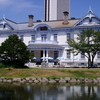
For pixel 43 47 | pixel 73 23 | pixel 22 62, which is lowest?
pixel 22 62

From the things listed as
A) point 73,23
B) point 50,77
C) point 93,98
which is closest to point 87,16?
point 73,23

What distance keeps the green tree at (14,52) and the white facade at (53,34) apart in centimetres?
956

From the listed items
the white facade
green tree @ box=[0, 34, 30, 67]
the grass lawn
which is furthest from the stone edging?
the white facade

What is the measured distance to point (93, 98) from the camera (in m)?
15.2

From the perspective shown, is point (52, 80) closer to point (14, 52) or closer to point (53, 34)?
point (14, 52)

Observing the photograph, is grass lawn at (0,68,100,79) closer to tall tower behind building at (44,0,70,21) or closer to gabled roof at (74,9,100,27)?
gabled roof at (74,9,100,27)

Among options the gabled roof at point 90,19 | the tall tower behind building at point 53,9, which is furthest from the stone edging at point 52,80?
the tall tower behind building at point 53,9

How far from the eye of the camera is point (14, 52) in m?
29.9

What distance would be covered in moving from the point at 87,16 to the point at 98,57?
26.4ft

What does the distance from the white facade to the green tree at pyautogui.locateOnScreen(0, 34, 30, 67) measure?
31.4 feet

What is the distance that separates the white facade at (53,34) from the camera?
39.4m

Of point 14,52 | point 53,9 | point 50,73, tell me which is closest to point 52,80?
point 50,73

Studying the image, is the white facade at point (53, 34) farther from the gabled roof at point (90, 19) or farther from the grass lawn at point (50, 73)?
the grass lawn at point (50, 73)

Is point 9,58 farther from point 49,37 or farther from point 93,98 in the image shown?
point 93,98
